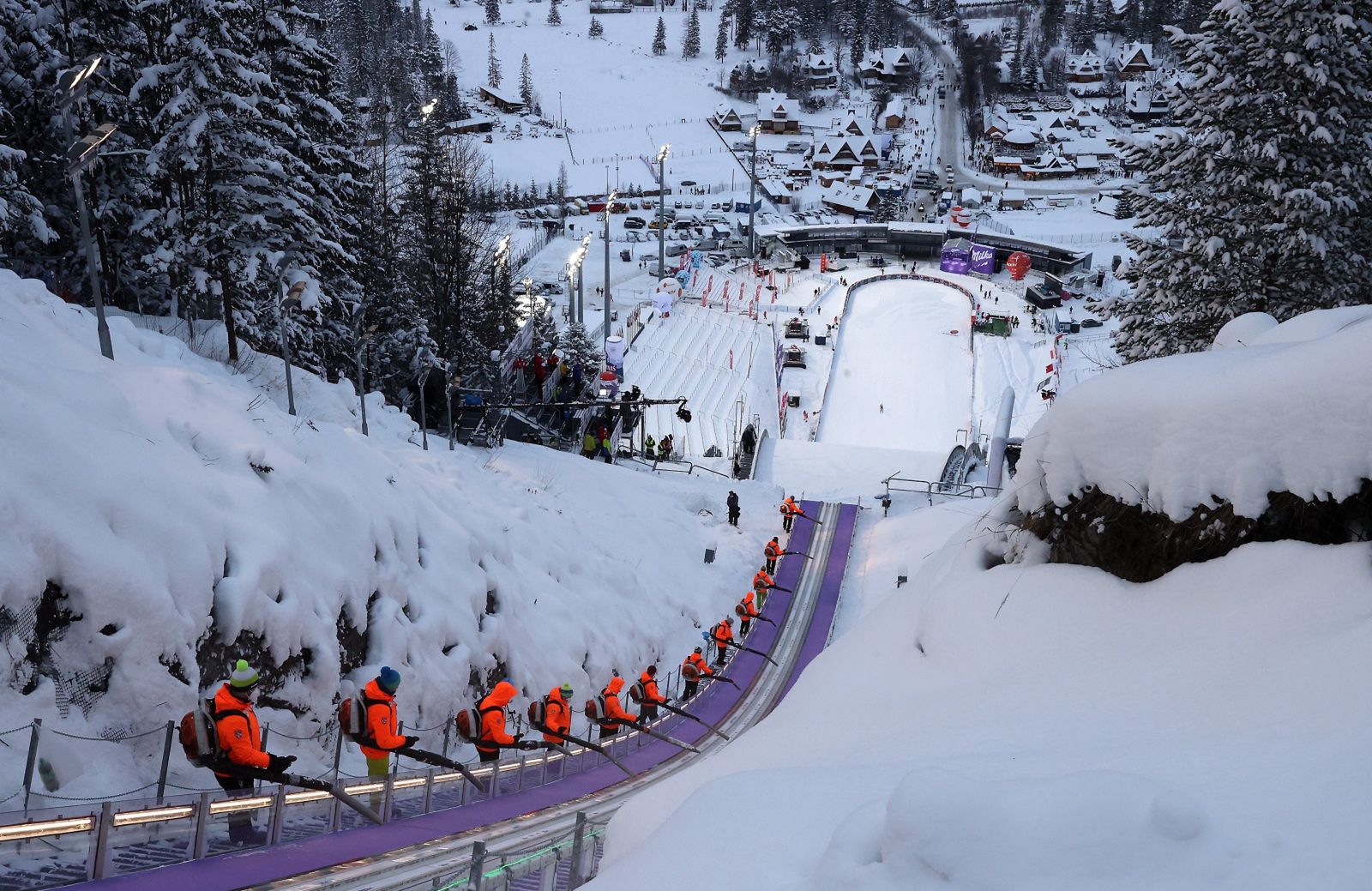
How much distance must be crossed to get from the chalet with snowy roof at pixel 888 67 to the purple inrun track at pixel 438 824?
136981mm

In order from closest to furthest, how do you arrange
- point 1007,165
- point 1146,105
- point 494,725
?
point 494,725
point 1007,165
point 1146,105

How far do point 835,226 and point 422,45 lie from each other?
88855 millimetres

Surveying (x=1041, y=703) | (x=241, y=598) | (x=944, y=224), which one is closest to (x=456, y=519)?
(x=241, y=598)

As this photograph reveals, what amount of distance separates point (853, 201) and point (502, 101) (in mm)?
58312

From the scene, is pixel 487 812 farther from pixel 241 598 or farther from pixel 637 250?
pixel 637 250

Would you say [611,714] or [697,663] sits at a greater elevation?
[611,714]

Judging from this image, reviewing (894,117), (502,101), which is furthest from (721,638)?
(502,101)

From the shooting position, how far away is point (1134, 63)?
138875mm

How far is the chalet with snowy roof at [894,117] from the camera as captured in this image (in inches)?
5079

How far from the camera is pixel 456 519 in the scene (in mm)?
17234

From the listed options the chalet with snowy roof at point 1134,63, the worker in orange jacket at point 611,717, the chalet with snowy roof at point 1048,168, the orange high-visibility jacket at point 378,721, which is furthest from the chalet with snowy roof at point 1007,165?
the orange high-visibility jacket at point 378,721

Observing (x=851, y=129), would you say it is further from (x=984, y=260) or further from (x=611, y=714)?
(x=611, y=714)

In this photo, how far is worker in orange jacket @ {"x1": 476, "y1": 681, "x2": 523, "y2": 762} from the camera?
11164 millimetres

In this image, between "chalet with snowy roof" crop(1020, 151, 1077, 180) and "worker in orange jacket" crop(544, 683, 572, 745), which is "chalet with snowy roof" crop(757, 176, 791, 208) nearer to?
"chalet with snowy roof" crop(1020, 151, 1077, 180)
